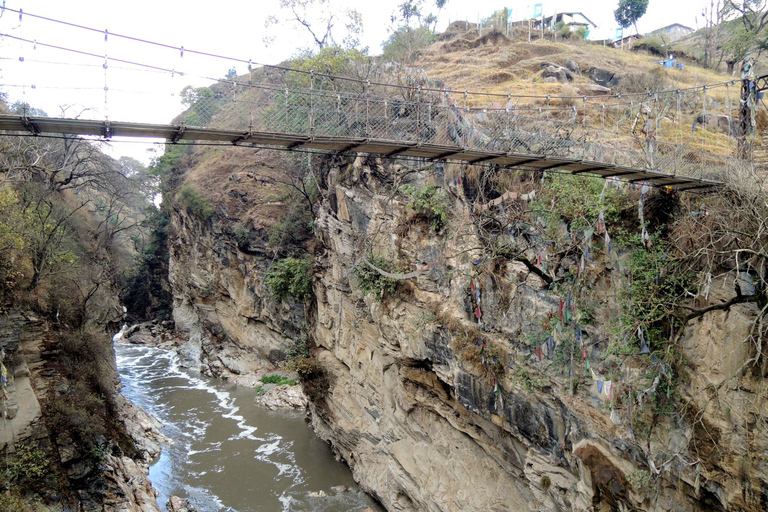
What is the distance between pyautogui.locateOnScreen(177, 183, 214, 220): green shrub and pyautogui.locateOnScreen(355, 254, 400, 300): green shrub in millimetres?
14147

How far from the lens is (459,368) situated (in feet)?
30.7

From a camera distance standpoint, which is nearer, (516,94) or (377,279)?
(377,279)

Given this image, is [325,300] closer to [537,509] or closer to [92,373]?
[92,373]

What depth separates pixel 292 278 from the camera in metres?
17.9

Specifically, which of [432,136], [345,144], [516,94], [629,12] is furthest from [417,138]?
[629,12]

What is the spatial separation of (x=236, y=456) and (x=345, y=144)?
12.2m

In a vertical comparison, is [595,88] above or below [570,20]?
below

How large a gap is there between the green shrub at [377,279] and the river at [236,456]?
19.0 feet

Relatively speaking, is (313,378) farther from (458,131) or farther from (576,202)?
(576,202)

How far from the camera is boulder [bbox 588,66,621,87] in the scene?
53.1 ft

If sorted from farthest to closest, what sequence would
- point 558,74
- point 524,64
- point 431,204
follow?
point 524,64, point 558,74, point 431,204

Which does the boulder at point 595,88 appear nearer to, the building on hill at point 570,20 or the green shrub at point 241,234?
the building on hill at point 570,20

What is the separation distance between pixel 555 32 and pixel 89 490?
2597cm

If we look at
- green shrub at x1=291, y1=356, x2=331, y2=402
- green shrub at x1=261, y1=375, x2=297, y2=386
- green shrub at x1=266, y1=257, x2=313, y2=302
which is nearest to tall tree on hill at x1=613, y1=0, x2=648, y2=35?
green shrub at x1=266, y1=257, x2=313, y2=302
